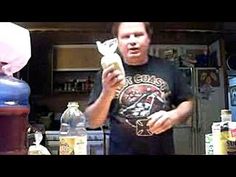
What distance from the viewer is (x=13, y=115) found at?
51.2 inches

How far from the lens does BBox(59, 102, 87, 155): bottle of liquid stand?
1.28 m

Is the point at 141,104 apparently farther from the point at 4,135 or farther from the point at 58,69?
the point at 4,135

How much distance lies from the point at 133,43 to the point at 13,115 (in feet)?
1.57

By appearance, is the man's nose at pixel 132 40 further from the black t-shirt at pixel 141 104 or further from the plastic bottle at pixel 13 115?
the plastic bottle at pixel 13 115

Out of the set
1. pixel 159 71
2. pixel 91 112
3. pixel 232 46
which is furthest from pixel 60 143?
pixel 232 46

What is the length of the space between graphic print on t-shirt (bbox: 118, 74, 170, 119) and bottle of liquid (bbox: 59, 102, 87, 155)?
15 cm

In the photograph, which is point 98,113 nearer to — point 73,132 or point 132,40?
point 73,132

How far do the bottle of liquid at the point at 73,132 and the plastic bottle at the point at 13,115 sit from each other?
13 centimetres

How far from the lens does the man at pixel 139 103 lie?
1332 mm

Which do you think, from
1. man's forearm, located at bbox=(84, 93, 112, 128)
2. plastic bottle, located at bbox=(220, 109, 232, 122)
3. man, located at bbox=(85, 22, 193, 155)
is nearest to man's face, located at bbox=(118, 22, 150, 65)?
Answer: man, located at bbox=(85, 22, 193, 155)

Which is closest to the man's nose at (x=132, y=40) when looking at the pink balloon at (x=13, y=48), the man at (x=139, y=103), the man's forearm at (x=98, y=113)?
the man at (x=139, y=103)

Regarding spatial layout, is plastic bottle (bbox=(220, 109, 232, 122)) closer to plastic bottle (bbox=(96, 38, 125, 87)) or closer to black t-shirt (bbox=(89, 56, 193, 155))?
black t-shirt (bbox=(89, 56, 193, 155))

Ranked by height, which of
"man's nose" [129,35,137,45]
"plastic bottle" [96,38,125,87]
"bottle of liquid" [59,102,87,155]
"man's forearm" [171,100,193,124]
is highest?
"man's nose" [129,35,137,45]
